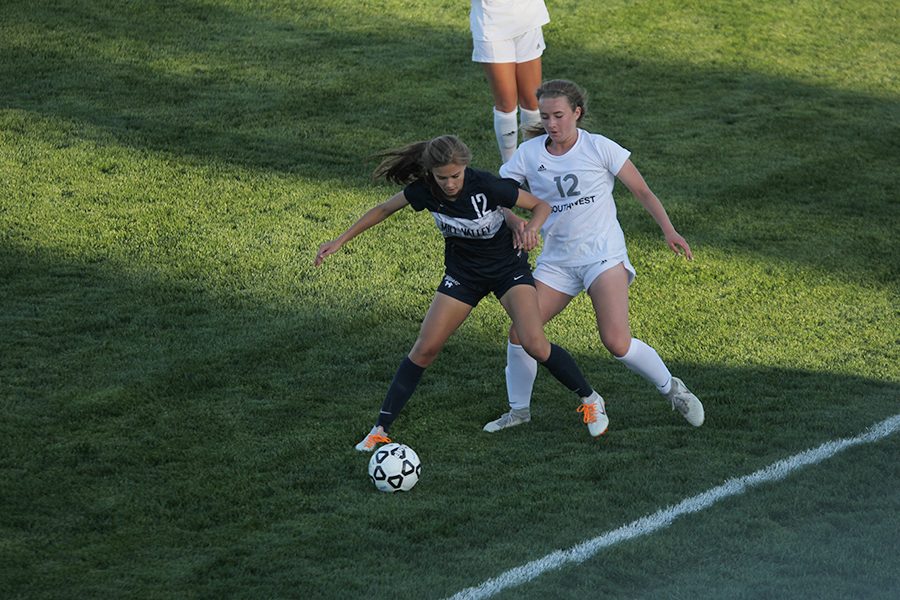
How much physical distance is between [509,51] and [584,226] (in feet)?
10.5

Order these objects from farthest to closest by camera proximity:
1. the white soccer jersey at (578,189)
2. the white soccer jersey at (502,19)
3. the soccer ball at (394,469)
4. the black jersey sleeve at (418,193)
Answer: the white soccer jersey at (502,19)
the white soccer jersey at (578,189)
the black jersey sleeve at (418,193)
the soccer ball at (394,469)

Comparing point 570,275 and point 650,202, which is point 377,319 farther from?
point 650,202

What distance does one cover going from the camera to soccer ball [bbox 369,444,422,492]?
6.04 m

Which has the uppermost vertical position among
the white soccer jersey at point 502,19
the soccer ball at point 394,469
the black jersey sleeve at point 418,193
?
the black jersey sleeve at point 418,193

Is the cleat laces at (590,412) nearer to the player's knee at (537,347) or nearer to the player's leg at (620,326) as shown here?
the player's leg at (620,326)

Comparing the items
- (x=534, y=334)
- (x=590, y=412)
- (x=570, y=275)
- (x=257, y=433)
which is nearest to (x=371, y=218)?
(x=534, y=334)

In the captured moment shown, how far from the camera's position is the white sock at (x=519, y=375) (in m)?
6.69

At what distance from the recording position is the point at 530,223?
6125 millimetres

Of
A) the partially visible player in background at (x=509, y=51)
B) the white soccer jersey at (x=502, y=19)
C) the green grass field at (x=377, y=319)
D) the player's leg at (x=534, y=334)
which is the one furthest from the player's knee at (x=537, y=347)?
the white soccer jersey at (x=502, y=19)

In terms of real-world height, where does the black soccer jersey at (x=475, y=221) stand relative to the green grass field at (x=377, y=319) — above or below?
above

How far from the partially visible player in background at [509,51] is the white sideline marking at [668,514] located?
13.1 ft

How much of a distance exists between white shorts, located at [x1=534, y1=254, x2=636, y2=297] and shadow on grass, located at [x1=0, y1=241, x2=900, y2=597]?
790mm

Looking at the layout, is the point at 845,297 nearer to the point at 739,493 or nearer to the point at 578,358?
the point at 578,358

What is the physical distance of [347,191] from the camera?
10664mm
